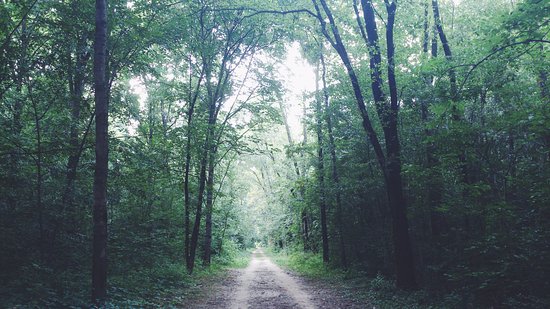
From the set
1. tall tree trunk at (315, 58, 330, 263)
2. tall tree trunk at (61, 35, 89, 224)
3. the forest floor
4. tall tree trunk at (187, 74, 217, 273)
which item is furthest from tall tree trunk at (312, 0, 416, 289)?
tall tree trunk at (61, 35, 89, 224)

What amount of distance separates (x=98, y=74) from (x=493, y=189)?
35.6 feet

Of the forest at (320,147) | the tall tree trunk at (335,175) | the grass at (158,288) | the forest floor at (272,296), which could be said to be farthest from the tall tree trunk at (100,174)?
the tall tree trunk at (335,175)

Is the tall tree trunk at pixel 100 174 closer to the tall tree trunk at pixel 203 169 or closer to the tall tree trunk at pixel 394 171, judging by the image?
the tall tree trunk at pixel 203 169

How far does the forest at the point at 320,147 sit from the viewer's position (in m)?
7.63

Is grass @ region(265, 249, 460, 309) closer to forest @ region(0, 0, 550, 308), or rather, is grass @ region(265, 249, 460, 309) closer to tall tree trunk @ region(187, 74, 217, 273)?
forest @ region(0, 0, 550, 308)

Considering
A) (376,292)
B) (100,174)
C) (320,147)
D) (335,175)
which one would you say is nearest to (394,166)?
(376,292)

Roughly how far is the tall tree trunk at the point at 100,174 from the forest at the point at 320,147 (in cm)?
4

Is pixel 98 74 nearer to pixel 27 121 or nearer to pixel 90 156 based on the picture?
pixel 27 121

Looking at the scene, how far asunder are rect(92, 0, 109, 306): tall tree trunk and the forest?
0.04m

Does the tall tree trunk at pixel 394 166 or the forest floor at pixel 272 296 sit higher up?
the tall tree trunk at pixel 394 166

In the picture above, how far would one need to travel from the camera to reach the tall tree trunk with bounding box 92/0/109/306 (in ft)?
25.2

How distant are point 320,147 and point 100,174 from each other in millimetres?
11125

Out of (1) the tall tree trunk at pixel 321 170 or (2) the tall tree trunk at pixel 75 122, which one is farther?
(1) the tall tree trunk at pixel 321 170

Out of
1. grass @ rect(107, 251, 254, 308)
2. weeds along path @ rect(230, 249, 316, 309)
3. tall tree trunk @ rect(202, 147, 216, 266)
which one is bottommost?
weeds along path @ rect(230, 249, 316, 309)
